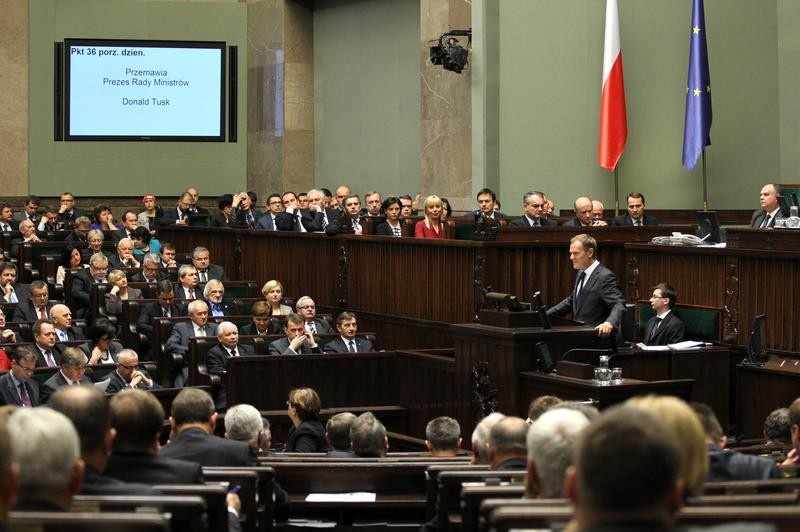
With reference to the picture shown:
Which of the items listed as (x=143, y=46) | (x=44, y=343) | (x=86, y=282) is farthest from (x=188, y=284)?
(x=143, y=46)

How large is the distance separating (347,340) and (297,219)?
11.8 ft

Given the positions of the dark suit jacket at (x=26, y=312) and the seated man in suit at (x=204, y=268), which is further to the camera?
the seated man in suit at (x=204, y=268)

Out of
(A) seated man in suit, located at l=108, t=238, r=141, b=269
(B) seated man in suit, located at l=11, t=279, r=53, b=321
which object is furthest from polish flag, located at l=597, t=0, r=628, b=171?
(B) seated man in suit, located at l=11, t=279, r=53, b=321

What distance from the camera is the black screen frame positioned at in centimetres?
1939

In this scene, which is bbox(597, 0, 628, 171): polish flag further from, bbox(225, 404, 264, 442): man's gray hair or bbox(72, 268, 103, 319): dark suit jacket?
bbox(225, 404, 264, 442): man's gray hair

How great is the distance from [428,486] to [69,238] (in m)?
10.4

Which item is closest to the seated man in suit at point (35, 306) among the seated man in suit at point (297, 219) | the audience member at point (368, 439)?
the seated man in suit at point (297, 219)

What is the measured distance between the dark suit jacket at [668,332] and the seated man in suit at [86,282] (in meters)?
5.42

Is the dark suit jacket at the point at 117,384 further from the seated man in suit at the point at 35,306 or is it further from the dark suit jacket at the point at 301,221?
the dark suit jacket at the point at 301,221

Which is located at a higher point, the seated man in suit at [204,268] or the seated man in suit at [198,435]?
the seated man in suit at [204,268]

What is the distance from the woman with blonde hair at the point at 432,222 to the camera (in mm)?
11695

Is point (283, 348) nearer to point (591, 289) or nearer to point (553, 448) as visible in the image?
point (591, 289)

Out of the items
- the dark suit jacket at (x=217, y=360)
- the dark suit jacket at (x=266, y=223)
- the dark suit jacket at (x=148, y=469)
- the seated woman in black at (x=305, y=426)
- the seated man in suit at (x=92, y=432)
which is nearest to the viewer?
the seated man in suit at (x=92, y=432)

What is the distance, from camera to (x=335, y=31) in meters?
19.5
